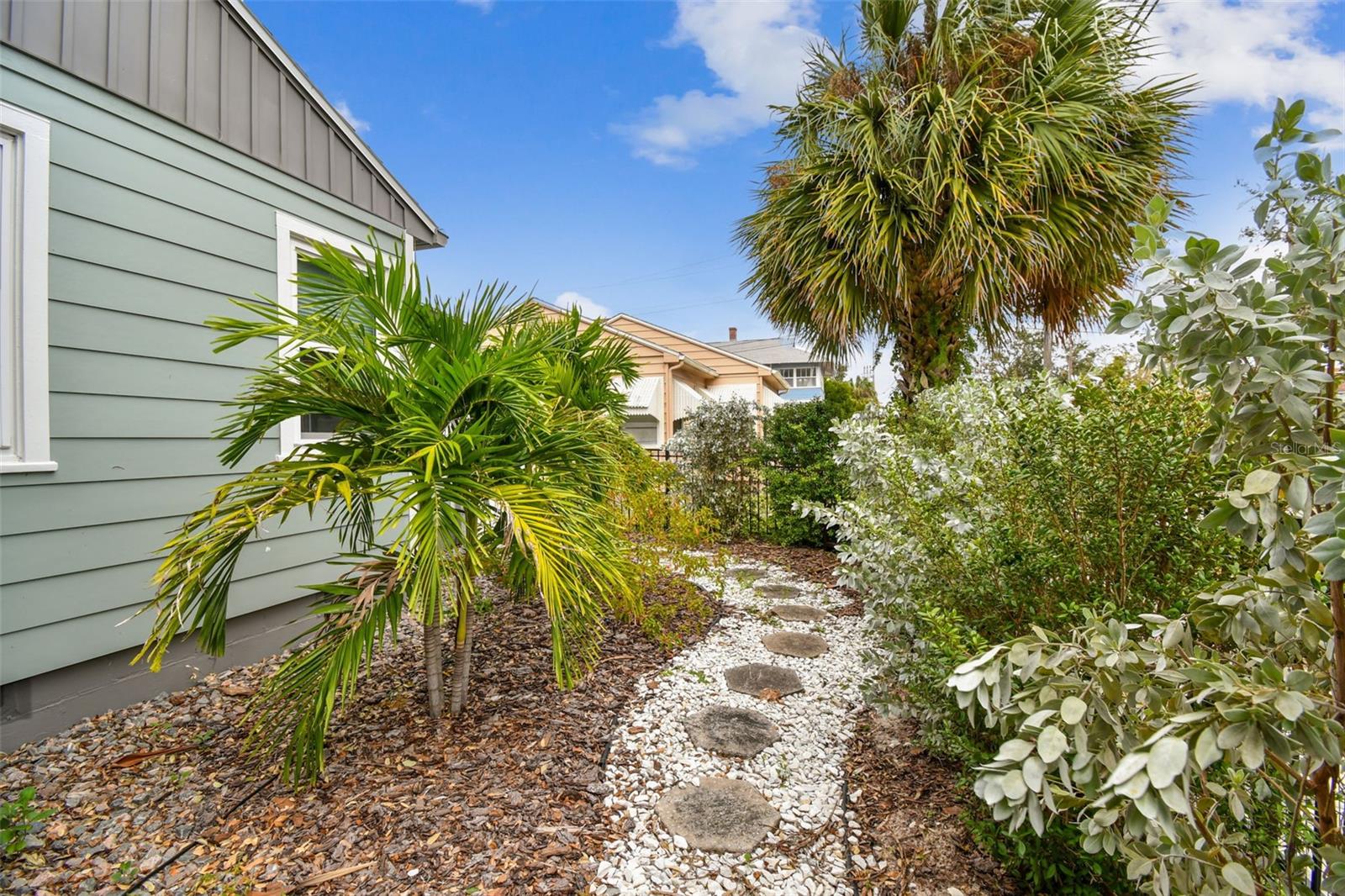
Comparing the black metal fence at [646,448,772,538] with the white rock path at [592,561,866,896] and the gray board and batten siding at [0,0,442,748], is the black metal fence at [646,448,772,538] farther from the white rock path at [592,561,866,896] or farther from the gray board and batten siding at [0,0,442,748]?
the gray board and batten siding at [0,0,442,748]

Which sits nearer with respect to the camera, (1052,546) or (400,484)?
(1052,546)

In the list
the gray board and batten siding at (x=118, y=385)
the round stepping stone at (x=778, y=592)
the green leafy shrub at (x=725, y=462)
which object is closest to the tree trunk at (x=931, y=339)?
the green leafy shrub at (x=725, y=462)

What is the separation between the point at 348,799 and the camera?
233 cm

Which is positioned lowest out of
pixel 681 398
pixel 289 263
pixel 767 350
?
pixel 289 263

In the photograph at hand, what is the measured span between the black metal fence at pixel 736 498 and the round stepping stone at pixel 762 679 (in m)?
4.09

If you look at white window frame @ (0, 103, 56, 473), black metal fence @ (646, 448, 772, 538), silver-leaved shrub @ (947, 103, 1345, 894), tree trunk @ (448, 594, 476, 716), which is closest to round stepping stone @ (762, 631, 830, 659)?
tree trunk @ (448, 594, 476, 716)

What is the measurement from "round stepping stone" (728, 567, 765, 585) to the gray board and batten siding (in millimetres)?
4128

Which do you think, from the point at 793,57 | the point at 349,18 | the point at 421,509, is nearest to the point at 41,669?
the point at 421,509

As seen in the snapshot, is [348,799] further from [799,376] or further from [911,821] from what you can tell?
[799,376]

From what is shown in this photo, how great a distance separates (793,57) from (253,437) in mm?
7066

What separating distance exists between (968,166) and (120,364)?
266 inches

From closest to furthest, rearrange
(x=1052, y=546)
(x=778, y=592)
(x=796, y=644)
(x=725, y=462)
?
(x=1052, y=546) → (x=796, y=644) → (x=778, y=592) → (x=725, y=462)

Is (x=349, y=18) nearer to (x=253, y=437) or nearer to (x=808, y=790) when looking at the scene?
(x=253, y=437)

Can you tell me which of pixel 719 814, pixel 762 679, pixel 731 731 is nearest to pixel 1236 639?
pixel 719 814
